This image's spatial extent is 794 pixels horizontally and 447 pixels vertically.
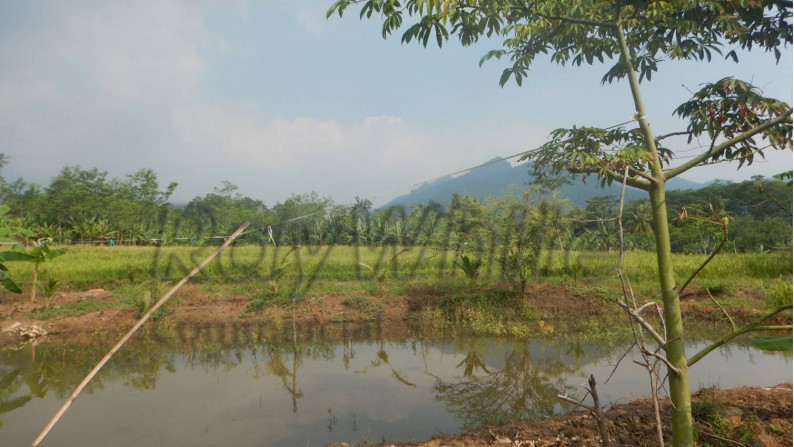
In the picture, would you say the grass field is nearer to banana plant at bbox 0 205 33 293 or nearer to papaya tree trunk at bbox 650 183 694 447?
banana plant at bbox 0 205 33 293

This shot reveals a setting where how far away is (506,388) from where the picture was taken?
496 centimetres

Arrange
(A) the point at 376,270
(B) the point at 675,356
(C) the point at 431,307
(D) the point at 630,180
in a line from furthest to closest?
(A) the point at 376,270 → (C) the point at 431,307 → (D) the point at 630,180 → (B) the point at 675,356

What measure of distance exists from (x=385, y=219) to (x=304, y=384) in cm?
801

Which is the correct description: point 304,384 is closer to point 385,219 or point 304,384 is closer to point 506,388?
point 506,388

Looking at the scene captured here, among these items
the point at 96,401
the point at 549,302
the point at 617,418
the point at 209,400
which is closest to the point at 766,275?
the point at 549,302

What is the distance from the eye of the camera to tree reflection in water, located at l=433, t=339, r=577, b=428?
4258mm

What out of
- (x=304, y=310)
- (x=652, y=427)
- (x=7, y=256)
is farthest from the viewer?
(x=304, y=310)

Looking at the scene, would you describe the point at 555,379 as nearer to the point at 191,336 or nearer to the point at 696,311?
the point at 696,311

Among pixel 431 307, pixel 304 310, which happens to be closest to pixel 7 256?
pixel 304 310

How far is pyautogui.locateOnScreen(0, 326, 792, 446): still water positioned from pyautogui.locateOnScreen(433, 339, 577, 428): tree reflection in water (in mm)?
19

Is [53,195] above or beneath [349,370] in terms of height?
above

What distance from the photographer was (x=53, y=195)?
24.1 meters

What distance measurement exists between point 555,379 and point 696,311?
4618 millimetres

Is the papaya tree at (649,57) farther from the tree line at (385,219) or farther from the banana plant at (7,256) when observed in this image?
the banana plant at (7,256)
